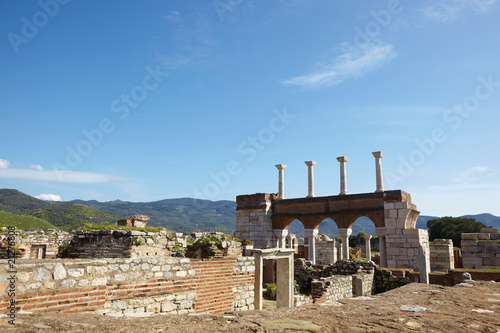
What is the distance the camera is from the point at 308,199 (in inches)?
1022

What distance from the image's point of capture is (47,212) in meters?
69.0

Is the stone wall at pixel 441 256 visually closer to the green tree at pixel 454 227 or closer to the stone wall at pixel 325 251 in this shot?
the stone wall at pixel 325 251

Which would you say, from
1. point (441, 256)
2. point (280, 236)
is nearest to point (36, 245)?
point (280, 236)

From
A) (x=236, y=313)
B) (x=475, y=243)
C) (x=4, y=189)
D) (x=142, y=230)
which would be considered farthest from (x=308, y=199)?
(x=4, y=189)

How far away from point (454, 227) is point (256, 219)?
1499 inches

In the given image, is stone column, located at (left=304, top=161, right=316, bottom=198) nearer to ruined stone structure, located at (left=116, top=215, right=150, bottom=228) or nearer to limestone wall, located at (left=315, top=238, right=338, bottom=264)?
limestone wall, located at (left=315, top=238, right=338, bottom=264)

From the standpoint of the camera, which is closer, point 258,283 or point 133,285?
point 133,285

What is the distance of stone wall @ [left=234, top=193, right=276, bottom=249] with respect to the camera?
26.7m

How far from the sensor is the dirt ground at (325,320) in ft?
11.7

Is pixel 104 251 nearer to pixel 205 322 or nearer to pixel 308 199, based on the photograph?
pixel 205 322

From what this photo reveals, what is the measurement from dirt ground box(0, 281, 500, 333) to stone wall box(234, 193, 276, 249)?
847 inches

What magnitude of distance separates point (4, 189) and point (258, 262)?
317 ft

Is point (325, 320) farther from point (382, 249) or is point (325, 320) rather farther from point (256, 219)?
point (256, 219)

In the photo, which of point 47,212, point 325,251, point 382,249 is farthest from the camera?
point 47,212
